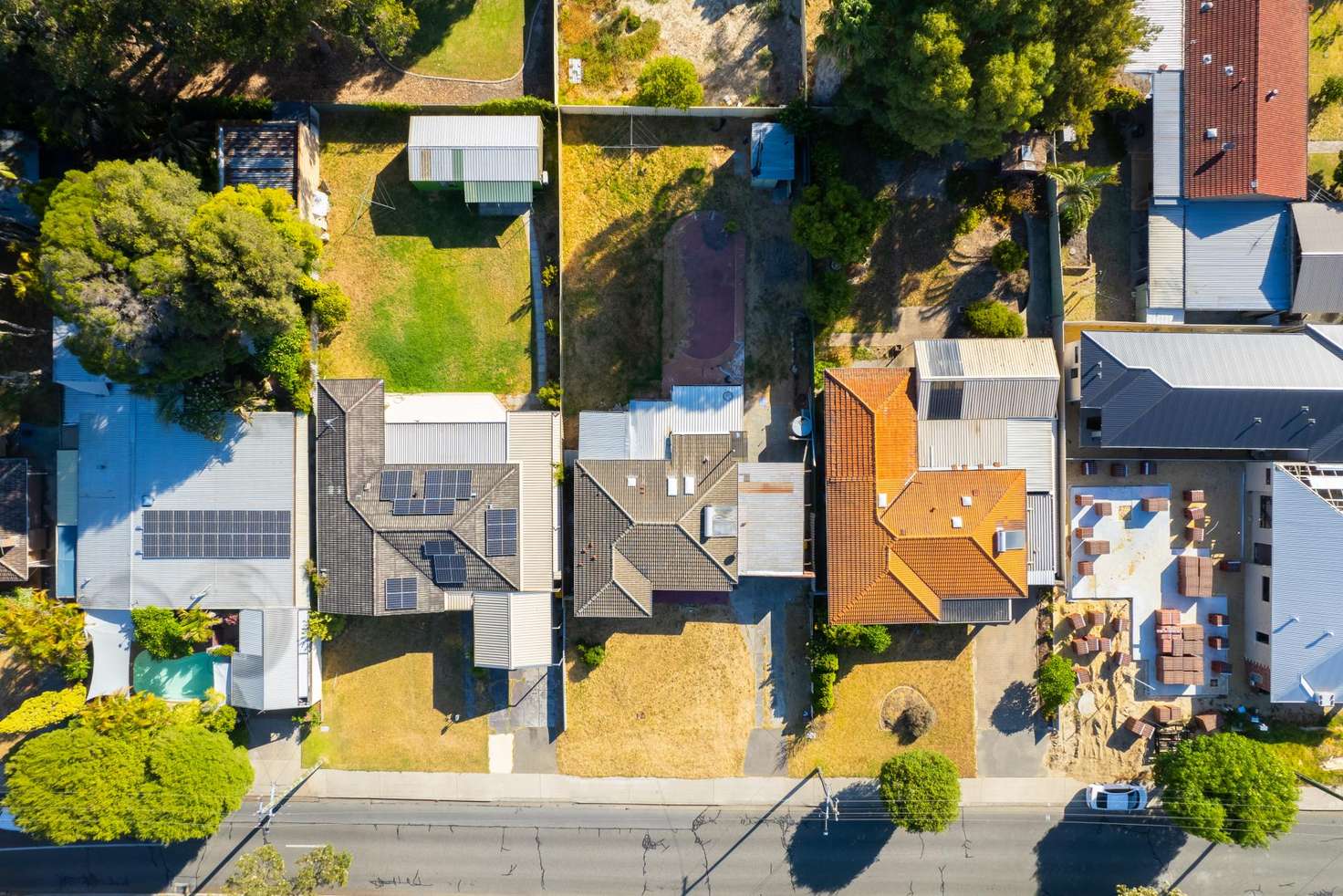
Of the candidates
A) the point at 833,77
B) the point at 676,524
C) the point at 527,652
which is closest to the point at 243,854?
the point at 527,652

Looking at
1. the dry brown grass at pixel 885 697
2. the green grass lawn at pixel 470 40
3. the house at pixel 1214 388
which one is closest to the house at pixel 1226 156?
the house at pixel 1214 388

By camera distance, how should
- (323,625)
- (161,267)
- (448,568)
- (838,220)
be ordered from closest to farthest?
(161,267) < (838,220) < (448,568) < (323,625)

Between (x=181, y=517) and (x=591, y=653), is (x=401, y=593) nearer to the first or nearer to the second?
(x=591, y=653)

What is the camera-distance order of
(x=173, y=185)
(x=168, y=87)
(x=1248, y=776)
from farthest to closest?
(x=168, y=87), (x=1248, y=776), (x=173, y=185)

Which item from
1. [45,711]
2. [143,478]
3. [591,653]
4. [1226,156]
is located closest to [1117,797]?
[591,653]

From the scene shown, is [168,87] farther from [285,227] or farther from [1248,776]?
[1248,776]

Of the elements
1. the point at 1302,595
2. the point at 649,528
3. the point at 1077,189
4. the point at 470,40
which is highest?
the point at 470,40
